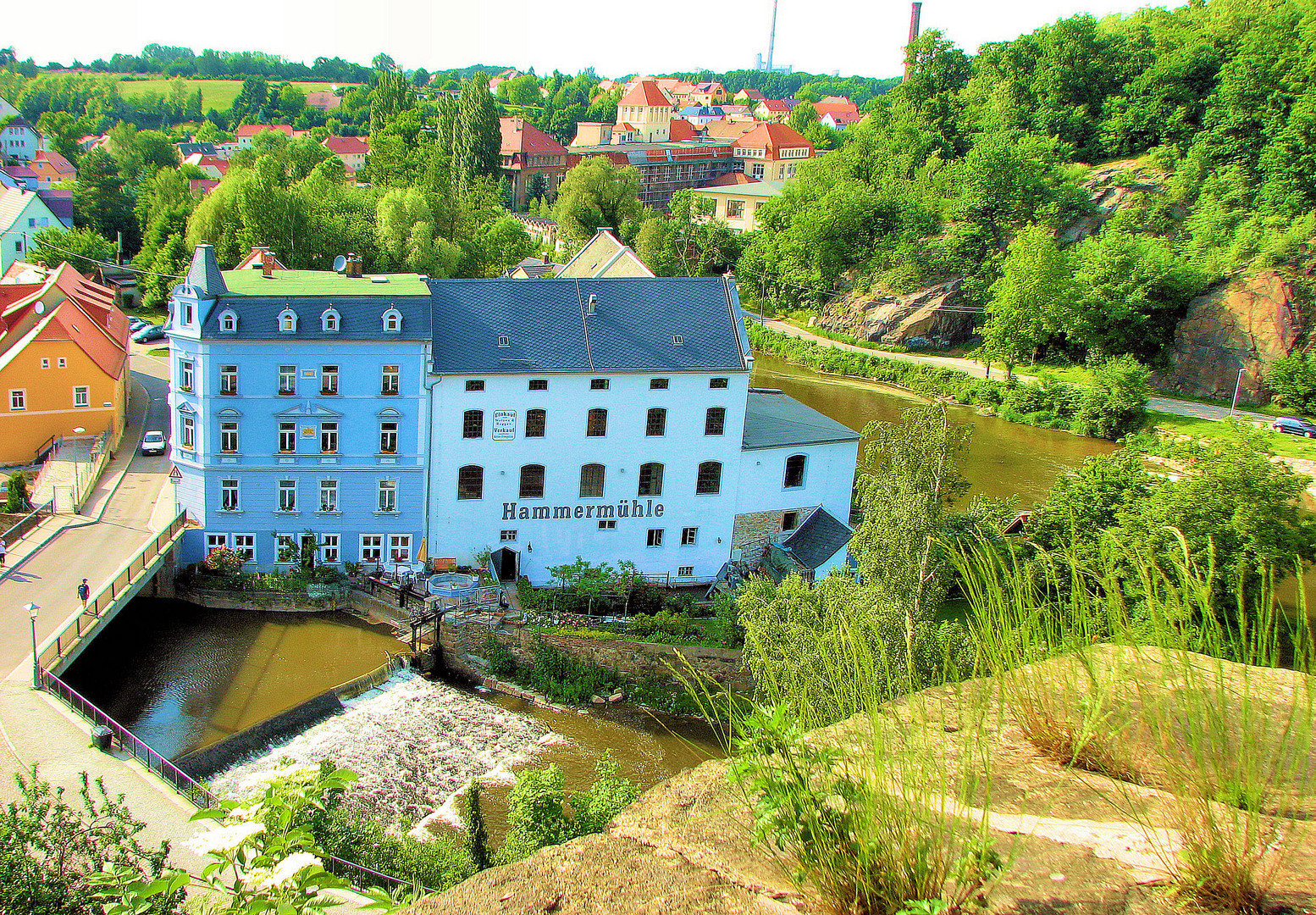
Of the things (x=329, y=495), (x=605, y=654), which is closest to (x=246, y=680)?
(x=329, y=495)

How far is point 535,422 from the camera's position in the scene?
97.8 feet

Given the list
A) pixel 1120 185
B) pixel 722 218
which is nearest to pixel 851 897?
pixel 1120 185

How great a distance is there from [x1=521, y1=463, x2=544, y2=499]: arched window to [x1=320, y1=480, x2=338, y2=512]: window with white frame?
211 inches

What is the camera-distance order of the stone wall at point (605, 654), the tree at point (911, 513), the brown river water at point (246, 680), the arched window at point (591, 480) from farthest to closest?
the arched window at point (591, 480)
the stone wall at point (605, 654)
the brown river water at point (246, 680)
the tree at point (911, 513)

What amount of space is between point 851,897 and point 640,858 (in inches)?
48.6

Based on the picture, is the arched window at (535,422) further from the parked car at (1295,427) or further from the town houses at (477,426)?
the parked car at (1295,427)

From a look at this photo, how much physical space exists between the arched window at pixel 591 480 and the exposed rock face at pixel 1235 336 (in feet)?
139

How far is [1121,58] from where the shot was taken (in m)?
75.9

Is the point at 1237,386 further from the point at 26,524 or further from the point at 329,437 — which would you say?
the point at 26,524

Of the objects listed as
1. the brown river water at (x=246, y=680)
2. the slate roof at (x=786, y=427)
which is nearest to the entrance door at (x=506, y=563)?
the brown river water at (x=246, y=680)

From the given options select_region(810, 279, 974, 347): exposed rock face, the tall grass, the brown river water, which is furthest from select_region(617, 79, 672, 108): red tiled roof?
the tall grass

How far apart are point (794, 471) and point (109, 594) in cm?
1925

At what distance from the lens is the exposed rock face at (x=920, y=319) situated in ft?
226

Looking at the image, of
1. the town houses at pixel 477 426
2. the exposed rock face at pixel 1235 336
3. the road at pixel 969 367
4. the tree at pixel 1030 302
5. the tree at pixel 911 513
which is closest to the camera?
the tree at pixel 911 513
